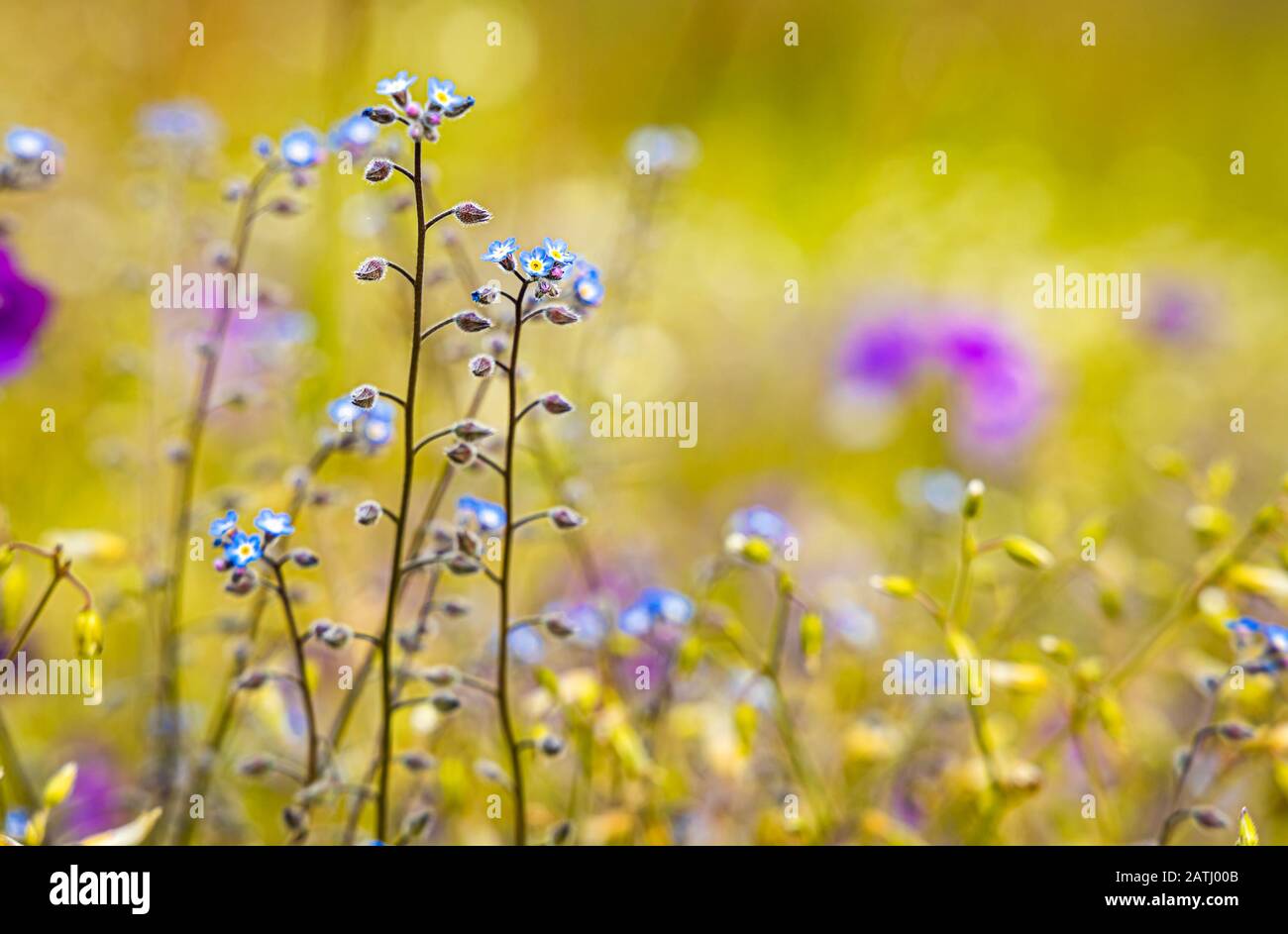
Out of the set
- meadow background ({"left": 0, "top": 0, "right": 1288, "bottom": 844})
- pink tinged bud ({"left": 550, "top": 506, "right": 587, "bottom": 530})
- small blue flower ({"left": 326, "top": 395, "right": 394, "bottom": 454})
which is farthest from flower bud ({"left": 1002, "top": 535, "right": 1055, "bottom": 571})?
small blue flower ({"left": 326, "top": 395, "right": 394, "bottom": 454})

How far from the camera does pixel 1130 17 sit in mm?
4652

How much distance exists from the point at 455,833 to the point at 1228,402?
2.14 meters

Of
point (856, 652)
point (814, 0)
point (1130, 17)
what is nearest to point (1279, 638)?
point (856, 652)

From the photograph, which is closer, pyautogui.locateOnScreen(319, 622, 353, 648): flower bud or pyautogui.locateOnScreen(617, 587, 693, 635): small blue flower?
pyautogui.locateOnScreen(319, 622, 353, 648): flower bud

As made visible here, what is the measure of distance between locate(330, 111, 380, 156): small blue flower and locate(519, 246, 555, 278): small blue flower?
1.29ft

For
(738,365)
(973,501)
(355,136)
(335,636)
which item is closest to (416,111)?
(355,136)

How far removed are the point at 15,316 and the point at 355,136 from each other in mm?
629

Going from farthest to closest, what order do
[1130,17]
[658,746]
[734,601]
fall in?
[1130,17] < [734,601] < [658,746]

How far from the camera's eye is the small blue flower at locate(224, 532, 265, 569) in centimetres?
111

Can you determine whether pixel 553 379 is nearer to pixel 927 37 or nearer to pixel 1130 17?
pixel 927 37

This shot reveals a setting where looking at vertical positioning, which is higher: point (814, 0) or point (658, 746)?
point (814, 0)

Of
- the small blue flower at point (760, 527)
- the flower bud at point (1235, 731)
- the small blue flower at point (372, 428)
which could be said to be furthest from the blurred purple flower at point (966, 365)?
the small blue flower at point (372, 428)

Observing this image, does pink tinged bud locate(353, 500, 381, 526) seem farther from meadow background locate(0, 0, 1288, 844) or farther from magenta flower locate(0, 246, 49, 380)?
magenta flower locate(0, 246, 49, 380)

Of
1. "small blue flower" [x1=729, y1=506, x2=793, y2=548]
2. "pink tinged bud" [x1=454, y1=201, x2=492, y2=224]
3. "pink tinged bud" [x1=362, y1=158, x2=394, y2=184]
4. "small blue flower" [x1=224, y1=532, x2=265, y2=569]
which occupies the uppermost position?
"pink tinged bud" [x1=362, y1=158, x2=394, y2=184]
